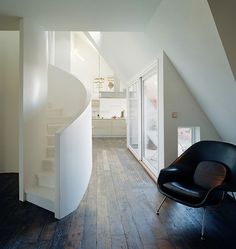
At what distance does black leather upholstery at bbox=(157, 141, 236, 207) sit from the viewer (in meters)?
2.29

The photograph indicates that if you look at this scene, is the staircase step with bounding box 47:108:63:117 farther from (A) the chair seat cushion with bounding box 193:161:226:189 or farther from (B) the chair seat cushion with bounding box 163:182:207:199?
(A) the chair seat cushion with bounding box 193:161:226:189

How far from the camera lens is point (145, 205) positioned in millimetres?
3055

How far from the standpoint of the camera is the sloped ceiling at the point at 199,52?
2.33m

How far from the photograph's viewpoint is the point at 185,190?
2486mm

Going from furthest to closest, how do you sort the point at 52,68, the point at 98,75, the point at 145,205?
1. the point at 98,75
2. the point at 52,68
3. the point at 145,205

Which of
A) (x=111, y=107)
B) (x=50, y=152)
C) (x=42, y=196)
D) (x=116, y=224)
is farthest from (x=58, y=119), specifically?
(x=111, y=107)

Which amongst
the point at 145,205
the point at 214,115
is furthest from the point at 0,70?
the point at 214,115

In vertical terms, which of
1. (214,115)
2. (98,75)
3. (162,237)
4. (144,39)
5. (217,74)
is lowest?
(162,237)

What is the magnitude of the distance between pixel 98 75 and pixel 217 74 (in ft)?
32.4

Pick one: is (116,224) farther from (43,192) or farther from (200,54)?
(200,54)

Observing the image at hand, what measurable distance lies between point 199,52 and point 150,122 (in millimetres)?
2546

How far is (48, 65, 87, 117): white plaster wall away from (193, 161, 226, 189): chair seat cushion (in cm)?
335

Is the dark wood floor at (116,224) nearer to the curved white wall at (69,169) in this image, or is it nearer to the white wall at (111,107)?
the curved white wall at (69,169)

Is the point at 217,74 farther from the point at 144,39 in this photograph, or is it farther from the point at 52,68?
the point at 52,68
